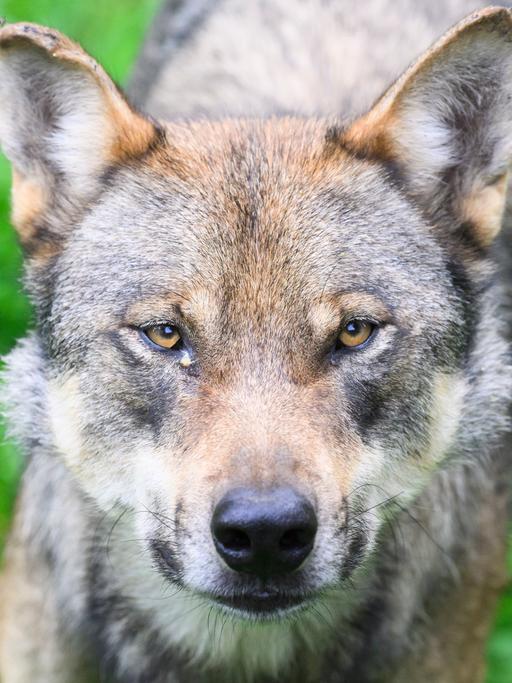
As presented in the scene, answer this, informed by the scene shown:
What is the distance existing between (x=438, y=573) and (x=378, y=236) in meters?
1.54

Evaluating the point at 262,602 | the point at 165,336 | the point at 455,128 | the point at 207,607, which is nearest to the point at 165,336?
the point at 165,336

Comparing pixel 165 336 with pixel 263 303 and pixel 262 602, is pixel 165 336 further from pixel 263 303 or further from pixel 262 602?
pixel 262 602

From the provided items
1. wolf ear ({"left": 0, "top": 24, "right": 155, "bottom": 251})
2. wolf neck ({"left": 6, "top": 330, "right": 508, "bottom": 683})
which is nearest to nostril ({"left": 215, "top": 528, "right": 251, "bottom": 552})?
wolf neck ({"left": 6, "top": 330, "right": 508, "bottom": 683})

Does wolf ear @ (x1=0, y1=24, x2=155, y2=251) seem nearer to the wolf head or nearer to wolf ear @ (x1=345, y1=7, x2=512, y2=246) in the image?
the wolf head

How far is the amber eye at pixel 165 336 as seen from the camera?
390cm

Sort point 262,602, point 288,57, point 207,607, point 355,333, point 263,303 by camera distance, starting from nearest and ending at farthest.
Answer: point 262,602 → point 263,303 → point 355,333 → point 207,607 → point 288,57

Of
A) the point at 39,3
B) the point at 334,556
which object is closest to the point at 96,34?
the point at 39,3

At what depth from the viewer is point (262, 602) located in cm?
368

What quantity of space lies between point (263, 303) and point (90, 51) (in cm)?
252

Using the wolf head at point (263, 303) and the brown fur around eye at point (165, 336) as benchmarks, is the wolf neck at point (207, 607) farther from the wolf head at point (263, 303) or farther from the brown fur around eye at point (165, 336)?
the brown fur around eye at point (165, 336)

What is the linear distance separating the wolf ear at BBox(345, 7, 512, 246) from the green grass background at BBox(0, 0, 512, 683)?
2.34 metres

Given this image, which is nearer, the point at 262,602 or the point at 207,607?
the point at 262,602

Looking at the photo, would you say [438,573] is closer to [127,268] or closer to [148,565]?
[148,565]

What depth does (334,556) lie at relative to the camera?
364cm
